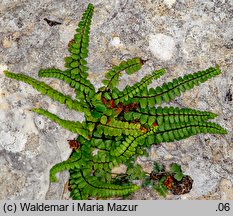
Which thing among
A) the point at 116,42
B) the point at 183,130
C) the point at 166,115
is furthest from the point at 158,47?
the point at 183,130

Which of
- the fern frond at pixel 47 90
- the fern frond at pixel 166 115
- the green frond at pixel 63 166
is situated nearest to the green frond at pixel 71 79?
the fern frond at pixel 47 90

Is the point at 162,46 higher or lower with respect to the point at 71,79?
higher

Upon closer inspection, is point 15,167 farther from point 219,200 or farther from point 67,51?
point 219,200

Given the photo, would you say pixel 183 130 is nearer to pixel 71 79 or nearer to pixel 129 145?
pixel 129 145

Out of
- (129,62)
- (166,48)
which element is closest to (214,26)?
(166,48)

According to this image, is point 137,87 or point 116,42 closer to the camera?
point 137,87
